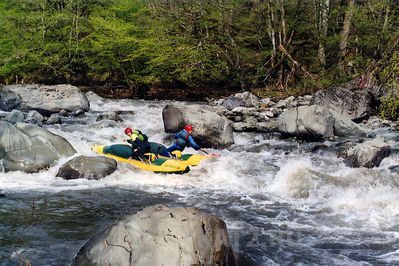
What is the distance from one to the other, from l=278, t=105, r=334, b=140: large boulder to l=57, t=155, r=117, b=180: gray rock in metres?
4.91

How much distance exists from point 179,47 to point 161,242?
51.5ft

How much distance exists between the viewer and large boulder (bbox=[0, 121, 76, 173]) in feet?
22.8

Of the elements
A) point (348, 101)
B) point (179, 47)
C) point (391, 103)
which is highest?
point (179, 47)

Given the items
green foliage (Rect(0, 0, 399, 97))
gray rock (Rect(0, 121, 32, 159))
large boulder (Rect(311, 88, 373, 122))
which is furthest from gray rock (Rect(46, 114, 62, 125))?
large boulder (Rect(311, 88, 373, 122))

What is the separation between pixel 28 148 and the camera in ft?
23.7

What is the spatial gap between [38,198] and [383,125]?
931cm

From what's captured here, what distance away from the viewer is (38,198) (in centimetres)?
560

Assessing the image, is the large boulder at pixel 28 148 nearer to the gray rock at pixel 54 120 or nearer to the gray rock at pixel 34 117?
the gray rock at pixel 54 120

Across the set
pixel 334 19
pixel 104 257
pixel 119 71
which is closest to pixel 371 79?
pixel 334 19

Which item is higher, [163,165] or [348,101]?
[348,101]

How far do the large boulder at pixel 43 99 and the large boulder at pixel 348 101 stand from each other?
7988 mm

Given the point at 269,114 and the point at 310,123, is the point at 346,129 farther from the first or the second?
the point at 269,114

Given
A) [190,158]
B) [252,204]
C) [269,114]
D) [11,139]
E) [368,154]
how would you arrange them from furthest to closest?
[269,114], [190,158], [368,154], [11,139], [252,204]

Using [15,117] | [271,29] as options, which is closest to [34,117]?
[15,117]
